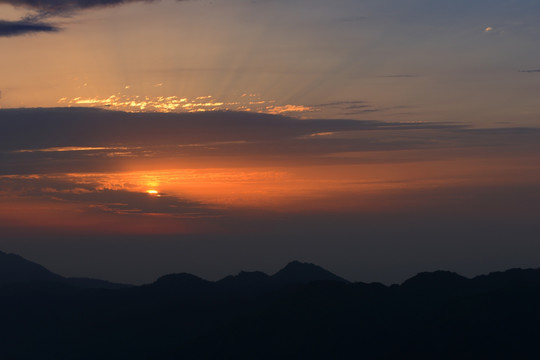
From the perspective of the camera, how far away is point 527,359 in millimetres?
189125

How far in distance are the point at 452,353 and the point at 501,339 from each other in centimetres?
1521

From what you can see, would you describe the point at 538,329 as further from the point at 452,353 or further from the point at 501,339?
the point at 452,353

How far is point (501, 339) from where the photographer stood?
19900 centimetres

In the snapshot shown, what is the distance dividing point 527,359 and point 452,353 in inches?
842

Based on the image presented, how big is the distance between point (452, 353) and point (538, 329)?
26.9 m

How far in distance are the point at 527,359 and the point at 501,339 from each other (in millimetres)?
11158

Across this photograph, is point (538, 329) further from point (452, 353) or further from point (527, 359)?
point (452, 353)

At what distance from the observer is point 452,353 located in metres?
200

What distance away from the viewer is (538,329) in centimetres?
19938

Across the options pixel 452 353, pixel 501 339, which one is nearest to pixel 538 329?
pixel 501 339
